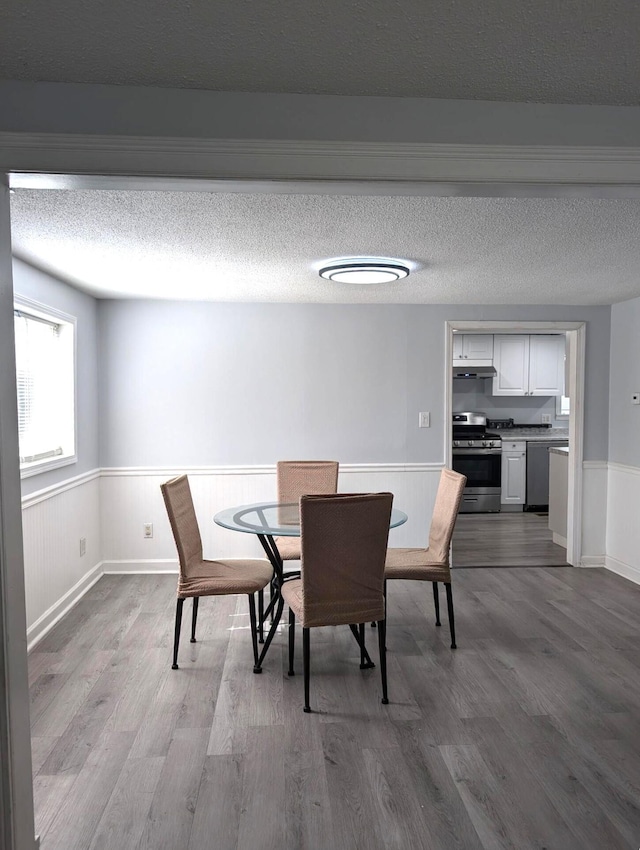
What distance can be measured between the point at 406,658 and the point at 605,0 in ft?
9.73

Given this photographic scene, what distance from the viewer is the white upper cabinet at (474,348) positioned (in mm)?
7324

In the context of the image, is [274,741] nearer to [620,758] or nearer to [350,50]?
[620,758]

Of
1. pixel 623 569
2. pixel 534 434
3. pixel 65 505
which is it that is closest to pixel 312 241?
pixel 65 505

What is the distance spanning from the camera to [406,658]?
3295 mm

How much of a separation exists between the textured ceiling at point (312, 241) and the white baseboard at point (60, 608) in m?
2.10

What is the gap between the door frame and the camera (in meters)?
5.03

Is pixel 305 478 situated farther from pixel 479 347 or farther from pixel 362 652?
pixel 479 347

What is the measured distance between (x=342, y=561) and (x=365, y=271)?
66.7 inches

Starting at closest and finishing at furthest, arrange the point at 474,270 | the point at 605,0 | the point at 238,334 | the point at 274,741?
the point at 605,0 → the point at 274,741 → the point at 474,270 → the point at 238,334

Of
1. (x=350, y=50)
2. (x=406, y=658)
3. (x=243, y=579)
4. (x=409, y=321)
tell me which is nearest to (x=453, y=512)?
(x=406, y=658)

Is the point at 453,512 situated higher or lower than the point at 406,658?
higher

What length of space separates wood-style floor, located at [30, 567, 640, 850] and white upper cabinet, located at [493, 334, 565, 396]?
3.92 m

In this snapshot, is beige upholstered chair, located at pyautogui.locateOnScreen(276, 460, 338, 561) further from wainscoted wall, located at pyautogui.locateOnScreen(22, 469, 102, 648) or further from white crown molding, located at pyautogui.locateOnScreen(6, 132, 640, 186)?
white crown molding, located at pyautogui.locateOnScreen(6, 132, 640, 186)

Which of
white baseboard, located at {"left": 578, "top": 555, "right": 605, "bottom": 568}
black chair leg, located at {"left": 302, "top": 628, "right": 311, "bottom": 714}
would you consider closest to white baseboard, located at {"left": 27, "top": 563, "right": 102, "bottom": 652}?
black chair leg, located at {"left": 302, "top": 628, "right": 311, "bottom": 714}
